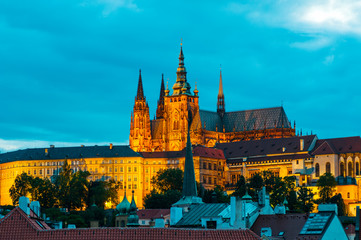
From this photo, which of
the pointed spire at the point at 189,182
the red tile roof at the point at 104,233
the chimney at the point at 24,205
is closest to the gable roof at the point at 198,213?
the chimney at the point at 24,205

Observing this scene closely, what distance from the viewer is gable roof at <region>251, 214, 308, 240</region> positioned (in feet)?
282

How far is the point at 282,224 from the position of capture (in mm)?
88438

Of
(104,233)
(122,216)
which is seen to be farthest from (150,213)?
(104,233)

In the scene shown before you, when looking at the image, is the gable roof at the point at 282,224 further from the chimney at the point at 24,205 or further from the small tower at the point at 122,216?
the small tower at the point at 122,216

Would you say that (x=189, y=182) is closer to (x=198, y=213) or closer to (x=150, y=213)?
(x=150, y=213)

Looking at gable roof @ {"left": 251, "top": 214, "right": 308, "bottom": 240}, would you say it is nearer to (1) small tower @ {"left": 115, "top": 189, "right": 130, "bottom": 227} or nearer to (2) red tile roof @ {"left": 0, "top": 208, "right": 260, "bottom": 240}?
(2) red tile roof @ {"left": 0, "top": 208, "right": 260, "bottom": 240}

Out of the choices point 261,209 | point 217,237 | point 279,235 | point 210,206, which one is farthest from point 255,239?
point 210,206

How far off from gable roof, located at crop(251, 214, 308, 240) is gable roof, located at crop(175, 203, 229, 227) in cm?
967

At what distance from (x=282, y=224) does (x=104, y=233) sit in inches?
1173

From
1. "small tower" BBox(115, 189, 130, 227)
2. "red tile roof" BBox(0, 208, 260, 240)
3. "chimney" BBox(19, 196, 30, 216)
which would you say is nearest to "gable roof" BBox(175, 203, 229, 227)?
"chimney" BBox(19, 196, 30, 216)

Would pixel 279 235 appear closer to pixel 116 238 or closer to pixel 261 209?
pixel 261 209

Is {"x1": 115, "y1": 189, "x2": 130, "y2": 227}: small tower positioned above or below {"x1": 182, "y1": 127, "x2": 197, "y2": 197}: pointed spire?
below

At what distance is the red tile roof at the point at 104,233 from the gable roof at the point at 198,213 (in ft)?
122

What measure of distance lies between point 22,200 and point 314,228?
19.3 m
